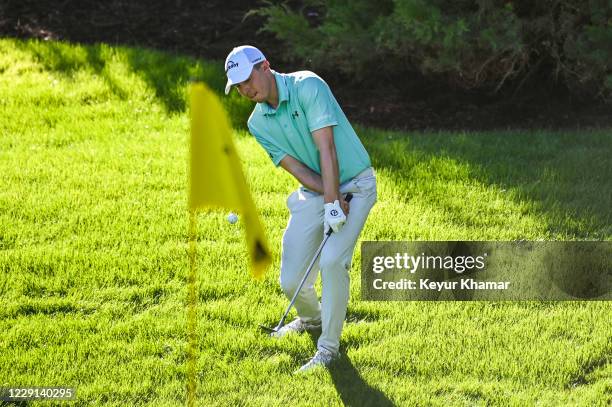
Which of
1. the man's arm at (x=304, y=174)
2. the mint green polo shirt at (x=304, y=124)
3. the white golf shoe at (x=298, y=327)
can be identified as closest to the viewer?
the mint green polo shirt at (x=304, y=124)

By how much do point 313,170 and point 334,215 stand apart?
46cm

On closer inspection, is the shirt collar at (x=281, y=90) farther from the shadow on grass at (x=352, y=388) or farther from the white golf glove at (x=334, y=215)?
the shadow on grass at (x=352, y=388)

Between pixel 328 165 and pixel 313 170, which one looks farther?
pixel 313 170

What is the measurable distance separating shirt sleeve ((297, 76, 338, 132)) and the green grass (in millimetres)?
1342

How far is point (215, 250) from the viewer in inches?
291

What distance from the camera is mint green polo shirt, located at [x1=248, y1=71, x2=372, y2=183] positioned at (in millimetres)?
5898

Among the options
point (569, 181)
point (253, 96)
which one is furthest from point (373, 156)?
point (253, 96)

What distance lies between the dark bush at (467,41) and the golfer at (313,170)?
11.4 feet

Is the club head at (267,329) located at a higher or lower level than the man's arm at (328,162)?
lower

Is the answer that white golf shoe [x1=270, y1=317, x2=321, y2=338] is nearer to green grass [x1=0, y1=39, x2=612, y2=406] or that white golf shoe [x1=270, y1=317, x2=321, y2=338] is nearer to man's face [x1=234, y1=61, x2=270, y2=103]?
green grass [x1=0, y1=39, x2=612, y2=406]

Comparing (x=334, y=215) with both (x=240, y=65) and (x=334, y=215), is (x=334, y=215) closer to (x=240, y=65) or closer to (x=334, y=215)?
(x=334, y=215)

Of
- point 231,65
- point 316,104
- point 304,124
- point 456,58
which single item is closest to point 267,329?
point 304,124

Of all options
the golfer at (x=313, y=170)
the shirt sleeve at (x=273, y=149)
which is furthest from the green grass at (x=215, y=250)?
the shirt sleeve at (x=273, y=149)

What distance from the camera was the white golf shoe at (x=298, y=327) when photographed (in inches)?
251
